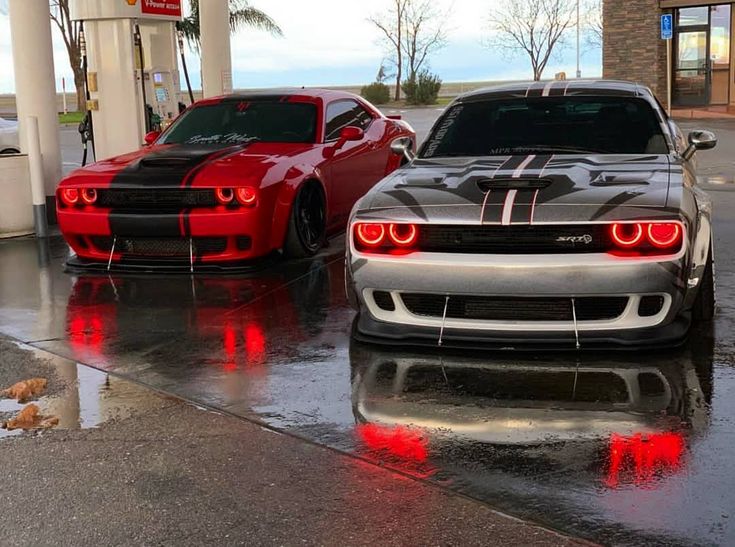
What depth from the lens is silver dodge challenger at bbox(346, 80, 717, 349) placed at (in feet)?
15.4

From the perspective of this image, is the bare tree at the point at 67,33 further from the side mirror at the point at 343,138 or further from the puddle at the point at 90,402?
the puddle at the point at 90,402

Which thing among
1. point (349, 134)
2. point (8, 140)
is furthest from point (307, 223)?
point (8, 140)

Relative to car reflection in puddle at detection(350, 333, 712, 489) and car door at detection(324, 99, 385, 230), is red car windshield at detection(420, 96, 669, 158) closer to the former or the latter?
car reflection in puddle at detection(350, 333, 712, 489)

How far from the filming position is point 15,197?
10.1m

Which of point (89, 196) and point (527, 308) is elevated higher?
point (89, 196)

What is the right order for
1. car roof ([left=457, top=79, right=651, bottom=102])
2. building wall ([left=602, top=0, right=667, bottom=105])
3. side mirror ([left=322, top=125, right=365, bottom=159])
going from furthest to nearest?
building wall ([left=602, top=0, right=667, bottom=105]), side mirror ([left=322, top=125, right=365, bottom=159]), car roof ([left=457, top=79, right=651, bottom=102])

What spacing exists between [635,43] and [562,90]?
25.9 m

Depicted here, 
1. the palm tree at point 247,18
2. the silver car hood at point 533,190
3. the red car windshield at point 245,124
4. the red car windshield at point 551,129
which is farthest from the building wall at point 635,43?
the silver car hood at point 533,190

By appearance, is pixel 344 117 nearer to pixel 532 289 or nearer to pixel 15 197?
pixel 15 197

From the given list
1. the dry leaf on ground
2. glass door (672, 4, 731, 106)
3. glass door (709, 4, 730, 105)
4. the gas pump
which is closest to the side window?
the gas pump

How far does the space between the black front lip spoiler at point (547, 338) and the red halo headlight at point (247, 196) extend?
2432 millimetres

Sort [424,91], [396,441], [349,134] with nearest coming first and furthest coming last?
[396,441] < [349,134] < [424,91]

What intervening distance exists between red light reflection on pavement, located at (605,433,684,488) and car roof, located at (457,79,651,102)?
298 cm

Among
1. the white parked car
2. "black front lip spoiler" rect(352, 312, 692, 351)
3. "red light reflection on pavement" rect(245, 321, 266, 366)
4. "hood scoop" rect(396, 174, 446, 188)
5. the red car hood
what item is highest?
"hood scoop" rect(396, 174, 446, 188)
